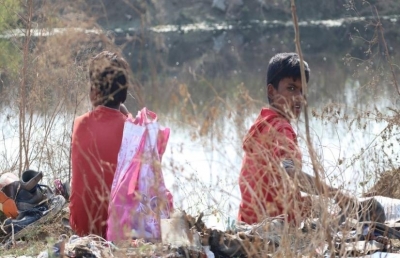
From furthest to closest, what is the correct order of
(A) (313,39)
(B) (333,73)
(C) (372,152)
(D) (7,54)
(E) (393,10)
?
(A) (313,39), (E) (393,10), (B) (333,73), (D) (7,54), (C) (372,152)

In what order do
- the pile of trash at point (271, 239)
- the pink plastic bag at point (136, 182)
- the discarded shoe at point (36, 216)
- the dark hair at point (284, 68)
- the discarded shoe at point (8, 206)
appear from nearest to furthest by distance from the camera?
the pile of trash at point (271, 239) < the pink plastic bag at point (136, 182) < the dark hair at point (284, 68) < the discarded shoe at point (36, 216) < the discarded shoe at point (8, 206)

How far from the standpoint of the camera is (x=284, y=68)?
4.42m

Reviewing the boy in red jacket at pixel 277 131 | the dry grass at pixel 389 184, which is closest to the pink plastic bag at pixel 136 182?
the boy in red jacket at pixel 277 131

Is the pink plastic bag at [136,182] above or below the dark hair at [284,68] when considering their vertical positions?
below

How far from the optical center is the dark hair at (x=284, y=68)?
441 cm

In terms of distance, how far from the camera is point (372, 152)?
5.81 meters

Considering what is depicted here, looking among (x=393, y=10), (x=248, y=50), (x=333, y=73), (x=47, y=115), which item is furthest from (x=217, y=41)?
(x=47, y=115)

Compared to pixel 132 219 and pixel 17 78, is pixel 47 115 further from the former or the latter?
pixel 132 219

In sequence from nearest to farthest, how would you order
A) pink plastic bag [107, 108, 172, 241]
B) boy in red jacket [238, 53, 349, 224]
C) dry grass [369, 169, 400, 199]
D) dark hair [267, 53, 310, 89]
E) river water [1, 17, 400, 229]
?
1. boy in red jacket [238, 53, 349, 224]
2. pink plastic bag [107, 108, 172, 241]
3. dark hair [267, 53, 310, 89]
4. dry grass [369, 169, 400, 199]
5. river water [1, 17, 400, 229]

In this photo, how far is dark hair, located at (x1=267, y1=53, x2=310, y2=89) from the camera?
14.5 feet

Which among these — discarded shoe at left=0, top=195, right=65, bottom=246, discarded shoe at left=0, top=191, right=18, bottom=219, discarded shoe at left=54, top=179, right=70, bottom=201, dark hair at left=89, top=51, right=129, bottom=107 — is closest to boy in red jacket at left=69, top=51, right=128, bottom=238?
dark hair at left=89, top=51, right=129, bottom=107

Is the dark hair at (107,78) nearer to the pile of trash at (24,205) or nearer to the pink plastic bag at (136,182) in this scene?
the pink plastic bag at (136,182)

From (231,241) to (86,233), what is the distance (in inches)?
39.1

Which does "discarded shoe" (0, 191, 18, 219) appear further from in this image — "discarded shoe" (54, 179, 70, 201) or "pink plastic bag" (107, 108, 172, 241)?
"pink plastic bag" (107, 108, 172, 241)
